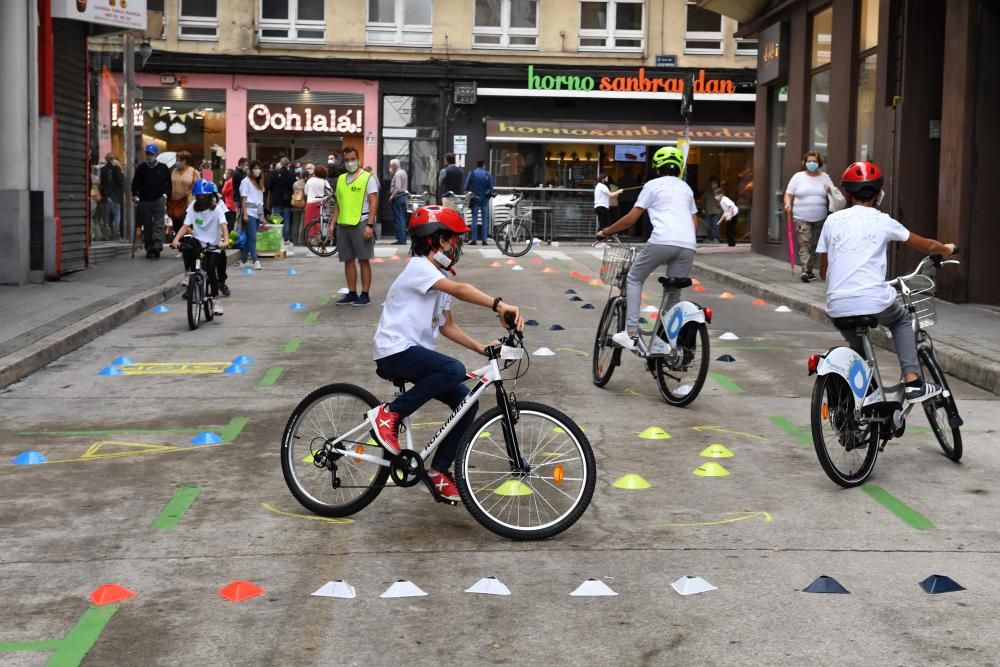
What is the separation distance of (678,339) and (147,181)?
1552cm

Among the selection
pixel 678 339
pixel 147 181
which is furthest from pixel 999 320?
pixel 147 181

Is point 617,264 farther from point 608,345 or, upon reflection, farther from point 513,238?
point 513,238

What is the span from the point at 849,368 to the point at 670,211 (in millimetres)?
3306

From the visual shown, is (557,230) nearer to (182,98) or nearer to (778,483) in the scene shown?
(182,98)

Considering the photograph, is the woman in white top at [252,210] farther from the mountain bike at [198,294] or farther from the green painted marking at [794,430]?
the green painted marking at [794,430]

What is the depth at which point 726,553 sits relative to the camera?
19.6ft

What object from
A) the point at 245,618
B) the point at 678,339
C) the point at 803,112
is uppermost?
the point at 803,112

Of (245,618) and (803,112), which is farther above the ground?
(803,112)

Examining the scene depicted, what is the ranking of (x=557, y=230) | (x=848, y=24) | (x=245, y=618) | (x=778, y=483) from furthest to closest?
1. (x=557, y=230)
2. (x=848, y=24)
3. (x=778, y=483)
4. (x=245, y=618)

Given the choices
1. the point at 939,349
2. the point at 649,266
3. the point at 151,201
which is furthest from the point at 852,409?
the point at 151,201

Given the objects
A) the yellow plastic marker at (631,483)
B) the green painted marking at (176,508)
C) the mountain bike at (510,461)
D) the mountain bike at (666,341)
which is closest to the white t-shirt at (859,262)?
the yellow plastic marker at (631,483)

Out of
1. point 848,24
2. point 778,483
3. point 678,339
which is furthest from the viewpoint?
point 848,24

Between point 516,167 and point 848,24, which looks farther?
point 516,167

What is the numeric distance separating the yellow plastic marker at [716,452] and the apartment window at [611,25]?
32055 millimetres
